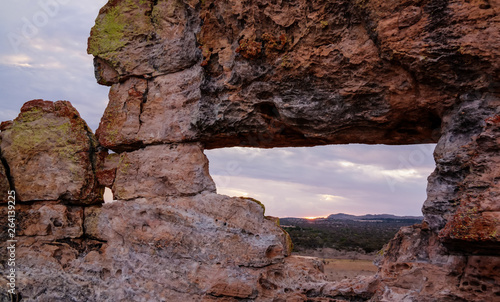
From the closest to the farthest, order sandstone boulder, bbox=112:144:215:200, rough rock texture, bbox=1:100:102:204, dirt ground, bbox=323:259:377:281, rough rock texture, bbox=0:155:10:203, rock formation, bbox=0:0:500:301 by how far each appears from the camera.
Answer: rock formation, bbox=0:0:500:301, sandstone boulder, bbox=112:144:215:200, rough rock texture, bbox=0:155:10:203, rough rock texture, bbox=1:100:102:204, dirt ground, bbox=323:259:377:281

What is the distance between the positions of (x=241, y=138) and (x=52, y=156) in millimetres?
2841

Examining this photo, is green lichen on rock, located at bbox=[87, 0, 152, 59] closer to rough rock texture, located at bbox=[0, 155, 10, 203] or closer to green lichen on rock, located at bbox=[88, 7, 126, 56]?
green lichen on rock, located at bbox=[88, 7, 126, 56]

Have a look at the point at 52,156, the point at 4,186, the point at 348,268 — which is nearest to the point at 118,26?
the point at 52,156

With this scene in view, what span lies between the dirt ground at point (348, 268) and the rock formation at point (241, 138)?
44.8 feet

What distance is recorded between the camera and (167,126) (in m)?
5.27

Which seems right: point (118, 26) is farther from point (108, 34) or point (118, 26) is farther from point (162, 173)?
point (162, 173)

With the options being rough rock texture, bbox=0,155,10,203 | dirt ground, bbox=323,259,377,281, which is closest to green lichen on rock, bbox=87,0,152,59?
rough rock texture, bbox=0,155,10,203

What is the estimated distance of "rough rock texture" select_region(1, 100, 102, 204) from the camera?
547cm

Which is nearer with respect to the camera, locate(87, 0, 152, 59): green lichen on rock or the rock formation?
the rock formation

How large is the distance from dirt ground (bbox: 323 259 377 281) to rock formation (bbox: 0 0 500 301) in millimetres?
13642

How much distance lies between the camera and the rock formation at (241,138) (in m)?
3.51

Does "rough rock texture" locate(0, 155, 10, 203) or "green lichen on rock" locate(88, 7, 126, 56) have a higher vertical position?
"green lichen on rock" locate(88, 7, 126, 56)

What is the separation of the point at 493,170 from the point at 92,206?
505 centimetres

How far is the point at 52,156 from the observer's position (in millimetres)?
5551
